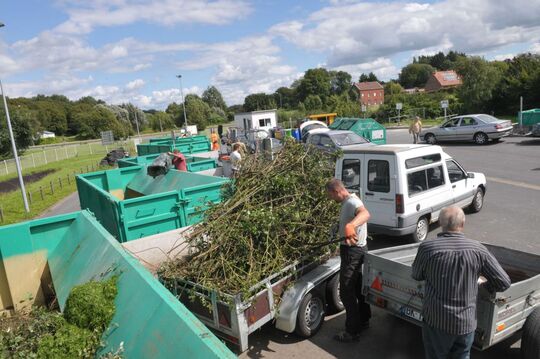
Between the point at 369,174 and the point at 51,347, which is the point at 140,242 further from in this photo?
the point at 369,174

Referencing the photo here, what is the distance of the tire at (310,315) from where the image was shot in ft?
15.5

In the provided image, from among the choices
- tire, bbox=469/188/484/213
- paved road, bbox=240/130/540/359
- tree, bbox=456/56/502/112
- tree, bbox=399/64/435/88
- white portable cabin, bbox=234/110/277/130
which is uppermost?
tree, bbox=399/64/435/88

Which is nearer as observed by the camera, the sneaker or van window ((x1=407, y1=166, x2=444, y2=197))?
the sneaker

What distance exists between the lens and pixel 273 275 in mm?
4496

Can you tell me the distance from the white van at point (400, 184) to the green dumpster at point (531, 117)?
17.2 metres

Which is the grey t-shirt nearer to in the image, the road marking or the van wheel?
the van wheel

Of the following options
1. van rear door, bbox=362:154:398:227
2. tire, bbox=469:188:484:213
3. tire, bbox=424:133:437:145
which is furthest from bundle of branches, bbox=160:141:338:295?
tire, bbox=424:133:437:145

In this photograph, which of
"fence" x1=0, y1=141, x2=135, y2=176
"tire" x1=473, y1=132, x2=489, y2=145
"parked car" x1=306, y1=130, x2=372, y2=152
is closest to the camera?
"parked car" x1=306, y1=130, x2=372, y2=152

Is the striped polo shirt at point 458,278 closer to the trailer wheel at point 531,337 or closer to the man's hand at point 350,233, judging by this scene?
the trailer wheel at point 531,337

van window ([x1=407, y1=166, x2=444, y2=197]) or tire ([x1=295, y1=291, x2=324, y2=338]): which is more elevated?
van window ([x1=407, y1=166, x2=444, y2=197])

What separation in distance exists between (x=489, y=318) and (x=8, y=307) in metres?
6.07

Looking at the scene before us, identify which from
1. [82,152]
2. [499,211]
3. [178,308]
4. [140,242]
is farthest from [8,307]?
[82,152]

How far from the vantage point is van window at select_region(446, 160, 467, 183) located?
27.0ft

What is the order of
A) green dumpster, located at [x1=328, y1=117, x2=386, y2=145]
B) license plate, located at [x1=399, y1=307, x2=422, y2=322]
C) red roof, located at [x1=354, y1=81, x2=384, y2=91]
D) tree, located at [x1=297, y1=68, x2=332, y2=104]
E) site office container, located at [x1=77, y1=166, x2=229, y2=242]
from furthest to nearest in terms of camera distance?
red roof, located at [x1=354, y1=81, x2=384, y2=91] < tree, located at [x1=297, y1=68, x2=332, y2=104] < green dumpster, located at [x1=328, y1=117, x2=386, y2=145] < site office container, located at [x1=77, y1=166, x2=229, y2=242] < license plate, located at [x1=399, y1=307, x2=422, y2=322]
